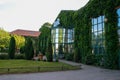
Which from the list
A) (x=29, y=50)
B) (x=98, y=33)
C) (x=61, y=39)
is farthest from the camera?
(x=61, y=39)

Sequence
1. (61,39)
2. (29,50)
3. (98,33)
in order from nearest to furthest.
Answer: (98,33) → (29,50) → (61,39)

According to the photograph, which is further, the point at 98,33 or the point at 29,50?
the point at 29,50

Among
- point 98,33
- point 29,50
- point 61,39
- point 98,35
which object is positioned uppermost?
point 61,39

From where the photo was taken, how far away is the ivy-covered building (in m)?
27.3

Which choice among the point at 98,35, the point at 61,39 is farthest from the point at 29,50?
the point at 98,35

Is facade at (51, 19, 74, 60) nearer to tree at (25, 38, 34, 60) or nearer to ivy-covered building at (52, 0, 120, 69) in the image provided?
ivy-covered building at (52, 0, 120, 69)

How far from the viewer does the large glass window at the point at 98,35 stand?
1192 inches

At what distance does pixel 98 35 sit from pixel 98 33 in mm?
286

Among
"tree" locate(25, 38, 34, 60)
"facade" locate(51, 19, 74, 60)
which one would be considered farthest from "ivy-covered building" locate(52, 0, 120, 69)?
"tree" locate(25, 38, 34, 60)

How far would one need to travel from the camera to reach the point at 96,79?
17422 millimetres

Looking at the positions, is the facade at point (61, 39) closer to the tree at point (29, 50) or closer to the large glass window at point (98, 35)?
the tree at point (29, 50)

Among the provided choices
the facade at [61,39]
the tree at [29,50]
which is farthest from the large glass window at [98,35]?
the facade at [61,39]

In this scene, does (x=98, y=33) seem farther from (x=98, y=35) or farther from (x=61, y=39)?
(x=61, y=39)

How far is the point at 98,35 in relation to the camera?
3128 cm
